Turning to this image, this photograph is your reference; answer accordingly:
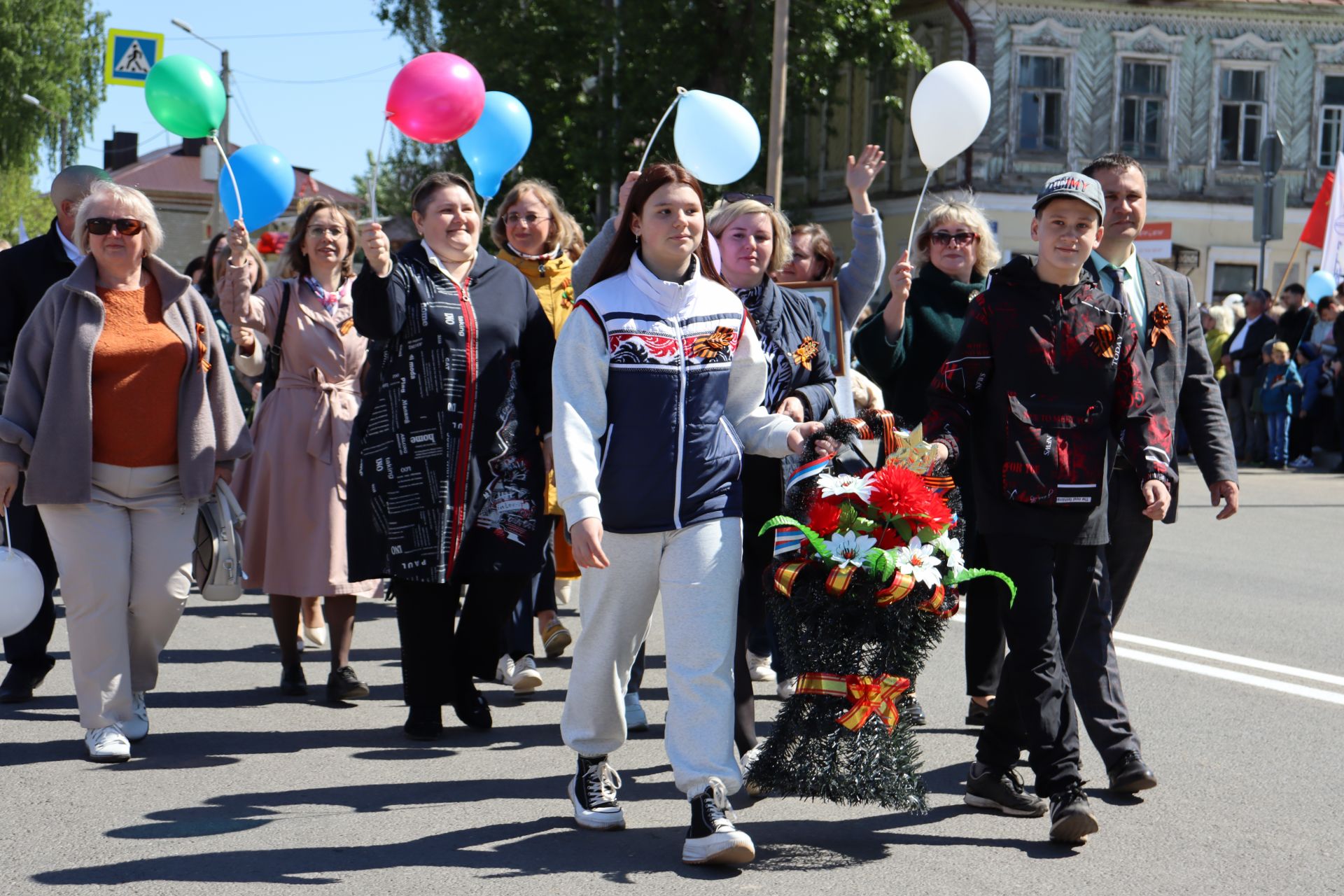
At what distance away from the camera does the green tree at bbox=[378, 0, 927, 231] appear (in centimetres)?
2934

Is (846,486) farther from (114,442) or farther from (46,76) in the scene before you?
(46,76)

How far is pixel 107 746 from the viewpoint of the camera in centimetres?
582

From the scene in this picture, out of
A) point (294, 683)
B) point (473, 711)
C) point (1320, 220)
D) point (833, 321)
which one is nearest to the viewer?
point (473, 711)

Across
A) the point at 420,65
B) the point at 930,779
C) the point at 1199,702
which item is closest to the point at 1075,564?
the point at 930,779

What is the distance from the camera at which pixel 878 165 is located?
22.1 ft

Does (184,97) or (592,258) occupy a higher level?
(184,97)

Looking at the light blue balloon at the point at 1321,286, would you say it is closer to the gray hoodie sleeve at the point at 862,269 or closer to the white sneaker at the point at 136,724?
the gray hoodie sleeve at the point at 862,269

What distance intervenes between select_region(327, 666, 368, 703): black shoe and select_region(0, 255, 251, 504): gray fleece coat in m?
1.11

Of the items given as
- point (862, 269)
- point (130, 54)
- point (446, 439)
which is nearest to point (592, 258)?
point (446, 439)

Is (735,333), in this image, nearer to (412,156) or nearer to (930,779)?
(930,779)

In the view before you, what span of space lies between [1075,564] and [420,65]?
325cm

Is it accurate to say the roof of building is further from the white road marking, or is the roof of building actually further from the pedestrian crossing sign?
the white road marking

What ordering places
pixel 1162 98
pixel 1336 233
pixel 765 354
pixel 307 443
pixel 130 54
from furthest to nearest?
1. pixel 1162 98
2. pixel 130 54
3. pixel 1336 233
4. pixel 307 443
5. pixel 765 354

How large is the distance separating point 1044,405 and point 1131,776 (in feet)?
4.31
